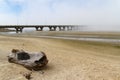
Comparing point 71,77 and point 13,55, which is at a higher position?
point 13,55

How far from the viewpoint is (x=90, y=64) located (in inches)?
496

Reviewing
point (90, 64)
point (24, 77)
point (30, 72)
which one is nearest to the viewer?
point (24, 77)

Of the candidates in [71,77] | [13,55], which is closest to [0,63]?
[13,55]

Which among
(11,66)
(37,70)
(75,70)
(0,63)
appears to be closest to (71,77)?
(75,70)

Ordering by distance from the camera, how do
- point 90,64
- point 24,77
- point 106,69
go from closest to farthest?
point 24,77 < point 106,69 < point 90,64

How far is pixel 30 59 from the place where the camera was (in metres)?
11.7

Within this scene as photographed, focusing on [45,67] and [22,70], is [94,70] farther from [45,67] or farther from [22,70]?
[22,70]

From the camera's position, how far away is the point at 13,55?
12.1 m

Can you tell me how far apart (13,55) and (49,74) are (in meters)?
2.53

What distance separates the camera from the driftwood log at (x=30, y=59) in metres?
11.2

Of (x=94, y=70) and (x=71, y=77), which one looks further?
(x=94, y=70)

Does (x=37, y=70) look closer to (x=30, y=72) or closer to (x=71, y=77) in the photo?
(x=30, y=72)

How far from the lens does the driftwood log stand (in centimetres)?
1120

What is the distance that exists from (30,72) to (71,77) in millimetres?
1988
